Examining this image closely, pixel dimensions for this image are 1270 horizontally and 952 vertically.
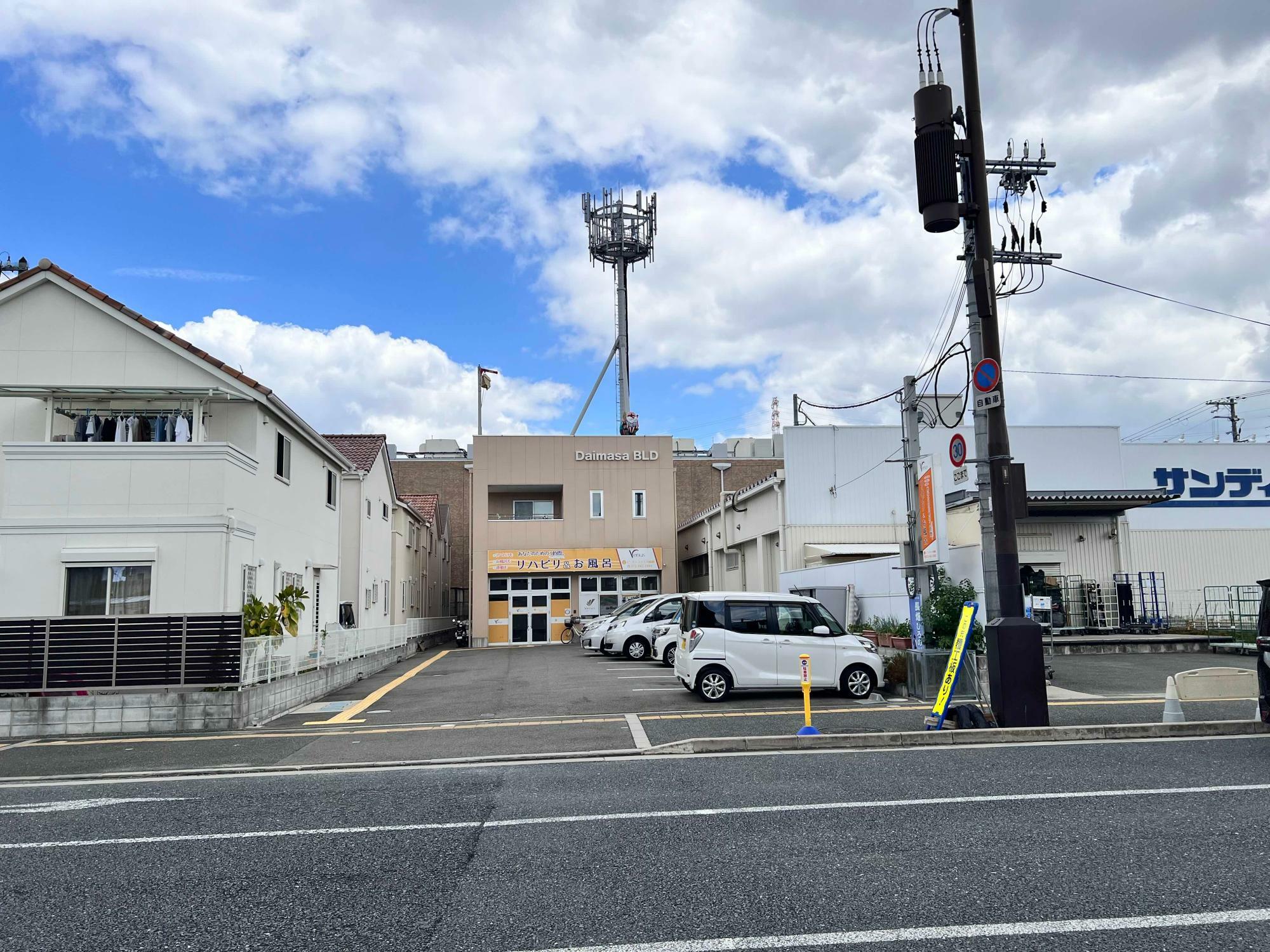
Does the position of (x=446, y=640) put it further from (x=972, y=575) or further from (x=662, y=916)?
(x=662, y=916)

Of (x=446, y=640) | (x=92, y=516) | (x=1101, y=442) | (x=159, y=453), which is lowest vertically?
(x=446, y=640)

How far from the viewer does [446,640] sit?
45.8 m

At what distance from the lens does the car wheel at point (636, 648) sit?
82.3 ft

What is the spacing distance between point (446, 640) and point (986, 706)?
3639 cm

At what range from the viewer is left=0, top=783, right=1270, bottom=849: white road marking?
659 centimetres

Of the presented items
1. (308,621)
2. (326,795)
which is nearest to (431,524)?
(308,621)

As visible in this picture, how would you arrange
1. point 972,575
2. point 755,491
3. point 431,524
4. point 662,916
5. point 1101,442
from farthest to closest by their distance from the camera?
point 431,524 → point 1101,442 → point 755,491 → point 972,575 → point 662,916

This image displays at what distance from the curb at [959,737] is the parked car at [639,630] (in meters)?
14.6

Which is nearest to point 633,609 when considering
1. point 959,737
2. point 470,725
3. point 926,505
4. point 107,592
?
point 926,505

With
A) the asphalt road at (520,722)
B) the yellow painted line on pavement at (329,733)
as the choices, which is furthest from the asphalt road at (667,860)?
the yellow painted line on pavement at (329,733)

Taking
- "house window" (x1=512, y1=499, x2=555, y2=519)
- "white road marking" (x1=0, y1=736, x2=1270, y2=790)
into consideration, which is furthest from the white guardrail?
A: "house window" (x1=512, y1=499, x2=555, y2=519)

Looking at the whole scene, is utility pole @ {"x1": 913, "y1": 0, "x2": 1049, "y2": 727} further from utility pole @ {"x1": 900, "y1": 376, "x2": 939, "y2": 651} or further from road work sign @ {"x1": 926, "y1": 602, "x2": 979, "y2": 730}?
utility pole @ {"x1": 900, "y1": 376, "x2": 939, "y2": 651}

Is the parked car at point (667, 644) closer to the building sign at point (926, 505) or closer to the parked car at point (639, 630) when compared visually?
the parked car at point (639, 630)

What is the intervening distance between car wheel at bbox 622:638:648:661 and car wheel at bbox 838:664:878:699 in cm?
1066
